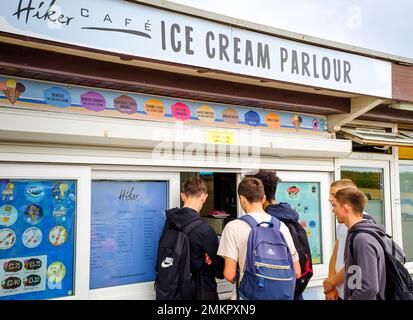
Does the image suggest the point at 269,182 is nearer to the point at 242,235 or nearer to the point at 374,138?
the point at 242,235

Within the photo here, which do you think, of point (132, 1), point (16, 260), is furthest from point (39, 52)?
point (16, 260)

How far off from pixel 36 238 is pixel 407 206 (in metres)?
4.50

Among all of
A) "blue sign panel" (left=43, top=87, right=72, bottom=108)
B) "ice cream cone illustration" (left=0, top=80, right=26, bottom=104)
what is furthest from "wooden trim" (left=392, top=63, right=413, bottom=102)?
"ice cream cone illustration" (left=0, top=80, right=26, bottom=104)

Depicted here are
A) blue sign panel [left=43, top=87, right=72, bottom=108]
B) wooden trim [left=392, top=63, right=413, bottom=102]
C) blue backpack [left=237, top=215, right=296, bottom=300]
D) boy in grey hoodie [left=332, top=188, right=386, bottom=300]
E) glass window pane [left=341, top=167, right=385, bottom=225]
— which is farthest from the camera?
glass window pane [left=341, top=167, right=385, bottom=225]

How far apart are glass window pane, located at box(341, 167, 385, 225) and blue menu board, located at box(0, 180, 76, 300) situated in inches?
128

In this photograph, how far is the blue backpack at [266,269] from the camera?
2686mm

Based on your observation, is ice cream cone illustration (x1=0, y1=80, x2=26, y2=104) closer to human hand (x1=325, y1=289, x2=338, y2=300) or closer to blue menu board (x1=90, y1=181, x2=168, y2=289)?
blue menu board (x1=90, y1=181, x2=168, y2=289)

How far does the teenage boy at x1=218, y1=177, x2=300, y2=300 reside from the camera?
2822 mm

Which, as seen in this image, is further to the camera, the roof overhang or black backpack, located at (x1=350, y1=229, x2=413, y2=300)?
the roof overhang

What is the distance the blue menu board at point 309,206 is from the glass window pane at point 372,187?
0.65 m

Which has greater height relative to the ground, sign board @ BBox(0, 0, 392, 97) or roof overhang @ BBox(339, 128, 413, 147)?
sign board @ BBox(0, 0, 392, 97)

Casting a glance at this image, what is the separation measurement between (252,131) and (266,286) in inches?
64.5

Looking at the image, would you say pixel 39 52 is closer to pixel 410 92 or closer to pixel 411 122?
pixel 410 92

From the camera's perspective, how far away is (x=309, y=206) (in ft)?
14.7
